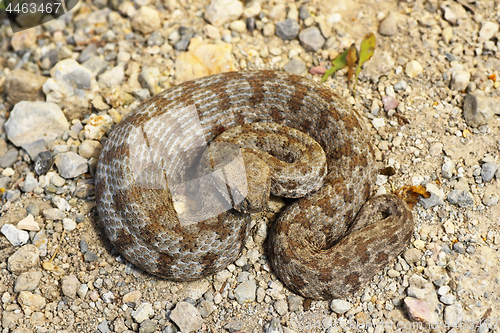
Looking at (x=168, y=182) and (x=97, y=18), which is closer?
(x=168, y=182)

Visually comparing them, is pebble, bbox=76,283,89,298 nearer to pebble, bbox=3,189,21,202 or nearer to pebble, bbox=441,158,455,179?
pebble, bbox=3,189,21,202

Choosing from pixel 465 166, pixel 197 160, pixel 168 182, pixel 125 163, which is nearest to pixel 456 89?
pixel 465 166

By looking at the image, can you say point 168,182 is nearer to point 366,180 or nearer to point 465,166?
point 366,180

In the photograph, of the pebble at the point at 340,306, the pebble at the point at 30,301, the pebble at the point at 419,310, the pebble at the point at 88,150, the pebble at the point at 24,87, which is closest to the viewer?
the pebble at the point at 419,310

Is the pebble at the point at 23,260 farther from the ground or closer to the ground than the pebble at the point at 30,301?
farther from the ground

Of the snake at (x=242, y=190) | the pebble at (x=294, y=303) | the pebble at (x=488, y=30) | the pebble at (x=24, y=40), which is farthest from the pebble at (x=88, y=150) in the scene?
the pebble at (x=488, y=30)

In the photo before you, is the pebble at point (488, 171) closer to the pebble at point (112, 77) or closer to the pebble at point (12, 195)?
the pebble at point (112, 77)

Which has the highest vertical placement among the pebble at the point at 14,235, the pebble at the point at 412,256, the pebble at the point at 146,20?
the pebble at the point at 146,20
